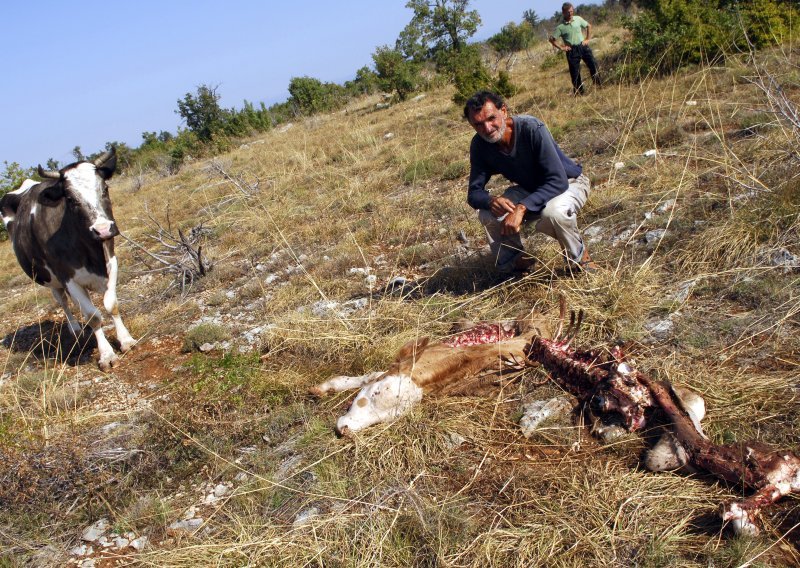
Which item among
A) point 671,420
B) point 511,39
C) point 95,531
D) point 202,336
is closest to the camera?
point 671,420

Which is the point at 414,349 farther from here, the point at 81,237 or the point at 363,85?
the point at 363,85

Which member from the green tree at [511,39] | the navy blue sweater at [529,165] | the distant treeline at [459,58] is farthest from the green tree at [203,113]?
the navy blue sweater at [529,165]

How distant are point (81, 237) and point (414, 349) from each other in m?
3.65

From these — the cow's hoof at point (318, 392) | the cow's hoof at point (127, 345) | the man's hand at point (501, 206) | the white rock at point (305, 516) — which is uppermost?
the man's hand at point (501, 206)

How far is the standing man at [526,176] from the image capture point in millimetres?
4172

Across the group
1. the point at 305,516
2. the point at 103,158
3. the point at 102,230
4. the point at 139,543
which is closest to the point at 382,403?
the point at 305,516

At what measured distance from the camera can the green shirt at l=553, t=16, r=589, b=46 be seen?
9.70 meters

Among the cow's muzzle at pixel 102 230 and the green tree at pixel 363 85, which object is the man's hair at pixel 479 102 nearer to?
the cow's muzzle at pixel 102 230

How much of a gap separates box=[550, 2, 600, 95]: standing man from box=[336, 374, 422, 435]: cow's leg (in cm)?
775

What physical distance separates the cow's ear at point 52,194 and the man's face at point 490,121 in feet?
12.2

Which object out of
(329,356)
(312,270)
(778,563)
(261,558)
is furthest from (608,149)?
(261,558)

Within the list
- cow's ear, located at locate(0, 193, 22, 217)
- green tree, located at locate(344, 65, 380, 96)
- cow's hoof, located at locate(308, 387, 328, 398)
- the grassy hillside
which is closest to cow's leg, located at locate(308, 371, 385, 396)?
cow's hoof, located at locate(308, 387, 328, 398)

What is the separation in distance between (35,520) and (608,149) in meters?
6.41

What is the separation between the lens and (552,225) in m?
4.23
